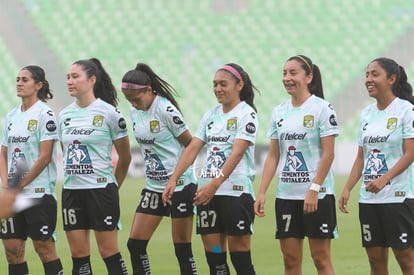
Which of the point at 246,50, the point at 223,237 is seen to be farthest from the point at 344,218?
the point at 246,50

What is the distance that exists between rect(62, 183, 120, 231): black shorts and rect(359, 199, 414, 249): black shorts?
216cm

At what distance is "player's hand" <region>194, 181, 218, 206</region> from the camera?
7.71 meters

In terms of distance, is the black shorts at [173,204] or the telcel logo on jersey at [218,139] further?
the black shorts at [173,204]

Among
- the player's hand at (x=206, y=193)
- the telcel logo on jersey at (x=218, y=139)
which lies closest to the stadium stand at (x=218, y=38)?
the telcel logo on jersey at (x=218, y=139)

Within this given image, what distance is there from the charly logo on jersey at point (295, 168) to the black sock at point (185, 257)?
1342 mm

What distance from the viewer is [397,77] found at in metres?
7.55

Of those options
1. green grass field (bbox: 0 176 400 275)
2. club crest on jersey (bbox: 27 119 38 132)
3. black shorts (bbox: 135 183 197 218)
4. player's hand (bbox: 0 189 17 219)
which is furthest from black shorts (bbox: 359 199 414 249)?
player's hand (bbox: 0 189 17 219)

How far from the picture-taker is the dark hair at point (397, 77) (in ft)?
24.6

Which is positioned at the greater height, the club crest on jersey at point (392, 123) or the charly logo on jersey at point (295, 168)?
the club crest on jersey at point (392, 123)

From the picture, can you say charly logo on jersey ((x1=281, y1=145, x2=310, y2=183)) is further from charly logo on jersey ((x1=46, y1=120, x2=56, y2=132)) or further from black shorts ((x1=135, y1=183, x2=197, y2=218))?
charly logo on jersey ((x1=46, y1=120, x2=56, y2=132))

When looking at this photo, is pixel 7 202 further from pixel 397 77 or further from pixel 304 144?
pixel 397 77

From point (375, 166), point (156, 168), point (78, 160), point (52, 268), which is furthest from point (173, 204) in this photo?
point (375, 166)

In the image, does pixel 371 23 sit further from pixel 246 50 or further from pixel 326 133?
pixel 326 133

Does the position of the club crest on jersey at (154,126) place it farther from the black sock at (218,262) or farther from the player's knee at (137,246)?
the black sock at (218,262)
